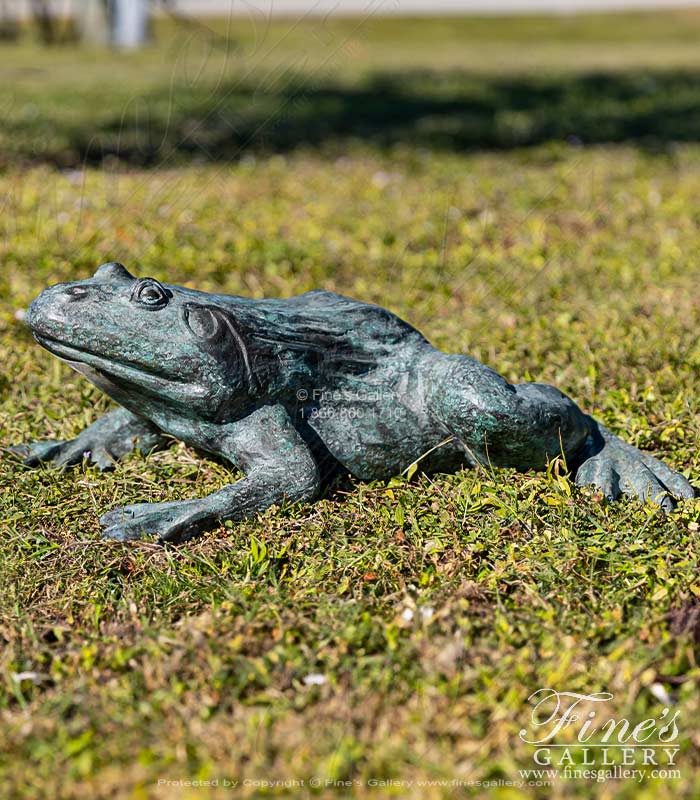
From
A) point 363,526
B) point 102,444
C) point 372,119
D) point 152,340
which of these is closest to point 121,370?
point 152,340

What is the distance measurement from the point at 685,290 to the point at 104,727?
→ 472 centimetres

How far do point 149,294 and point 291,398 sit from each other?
0.66 m

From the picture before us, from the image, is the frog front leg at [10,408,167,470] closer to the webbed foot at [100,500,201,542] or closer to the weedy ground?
the weedy ground

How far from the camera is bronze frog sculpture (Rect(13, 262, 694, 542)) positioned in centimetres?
328

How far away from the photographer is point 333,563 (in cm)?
327

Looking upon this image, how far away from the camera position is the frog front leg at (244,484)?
335 cm

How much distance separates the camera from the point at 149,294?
3299 mm

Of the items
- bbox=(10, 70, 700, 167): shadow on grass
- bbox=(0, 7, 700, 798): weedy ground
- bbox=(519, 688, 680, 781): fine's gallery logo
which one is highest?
bbox=(10, 70, 700, 167): shadow on grass

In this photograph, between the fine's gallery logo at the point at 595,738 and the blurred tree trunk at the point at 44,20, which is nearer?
the fine's gallery logo at the point at 595,738

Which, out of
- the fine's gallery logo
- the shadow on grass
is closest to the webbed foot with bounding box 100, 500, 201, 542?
the fine's gallery logo

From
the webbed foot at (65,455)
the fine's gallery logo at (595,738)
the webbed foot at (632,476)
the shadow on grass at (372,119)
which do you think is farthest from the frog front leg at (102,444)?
the shadow on grass at (372,119)

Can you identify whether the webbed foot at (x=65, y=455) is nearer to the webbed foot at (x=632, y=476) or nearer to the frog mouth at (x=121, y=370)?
the frog mouth at (x=121, y=370)

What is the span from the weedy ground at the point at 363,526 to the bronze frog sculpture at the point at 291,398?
0.12m

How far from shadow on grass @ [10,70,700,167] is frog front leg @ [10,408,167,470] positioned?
18.1 ft
